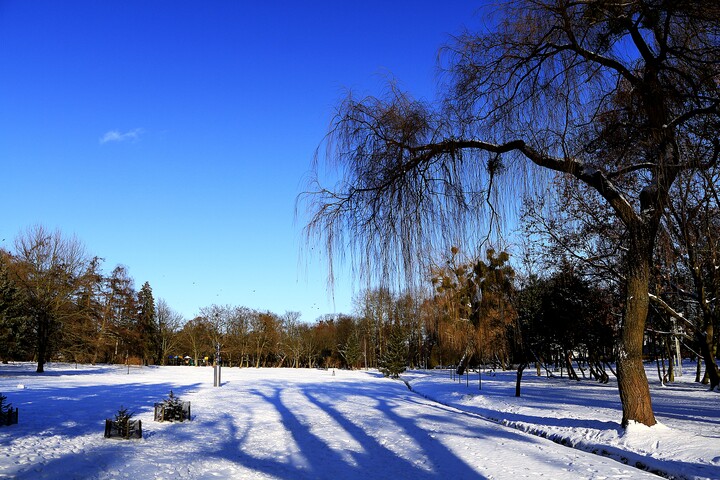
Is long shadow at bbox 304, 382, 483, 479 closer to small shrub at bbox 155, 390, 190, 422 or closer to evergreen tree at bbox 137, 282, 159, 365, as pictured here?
small shrub at bbox 155, 390, 190, 422

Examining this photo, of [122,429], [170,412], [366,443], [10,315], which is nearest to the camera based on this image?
[122,429]

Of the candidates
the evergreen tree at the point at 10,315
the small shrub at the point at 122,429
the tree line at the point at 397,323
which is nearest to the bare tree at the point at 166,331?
the tree line at the point at 397,323

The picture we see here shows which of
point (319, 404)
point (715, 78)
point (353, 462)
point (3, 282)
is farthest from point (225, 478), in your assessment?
point (3, 282)

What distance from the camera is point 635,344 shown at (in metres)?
8.84

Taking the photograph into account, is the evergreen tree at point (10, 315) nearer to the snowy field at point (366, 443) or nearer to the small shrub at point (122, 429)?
the snowy field at point (366, 443)

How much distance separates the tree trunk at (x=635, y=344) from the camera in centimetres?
878

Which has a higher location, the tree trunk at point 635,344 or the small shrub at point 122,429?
the tree trunk at point 635,344

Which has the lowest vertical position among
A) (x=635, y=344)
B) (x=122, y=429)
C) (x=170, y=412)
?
(x=170, y=412)

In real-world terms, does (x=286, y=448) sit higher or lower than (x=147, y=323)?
lower

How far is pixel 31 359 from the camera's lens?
186ft

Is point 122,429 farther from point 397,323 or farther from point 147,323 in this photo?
point 147,323

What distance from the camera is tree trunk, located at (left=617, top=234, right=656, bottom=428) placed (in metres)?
8.78

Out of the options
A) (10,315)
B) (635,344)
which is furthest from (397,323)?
(10,315)

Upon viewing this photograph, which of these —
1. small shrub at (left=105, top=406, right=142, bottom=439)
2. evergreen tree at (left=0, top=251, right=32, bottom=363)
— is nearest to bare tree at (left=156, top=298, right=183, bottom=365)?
evergreen tree at (left=0, top=251, right=32, bottom=363)
